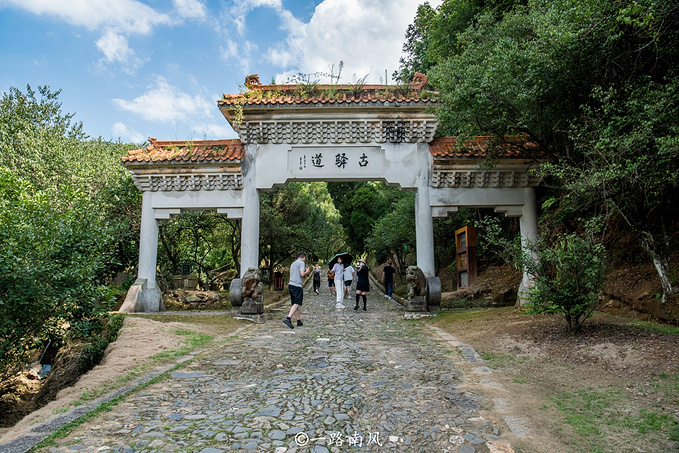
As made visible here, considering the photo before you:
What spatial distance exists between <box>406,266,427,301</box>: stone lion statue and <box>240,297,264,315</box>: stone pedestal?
4.02 metres

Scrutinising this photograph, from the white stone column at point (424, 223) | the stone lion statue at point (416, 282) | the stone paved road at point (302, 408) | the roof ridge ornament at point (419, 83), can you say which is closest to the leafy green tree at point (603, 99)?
the white stone column at point (424, 223)

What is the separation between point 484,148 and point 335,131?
414cm

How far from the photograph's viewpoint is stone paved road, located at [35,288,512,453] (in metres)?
3.61

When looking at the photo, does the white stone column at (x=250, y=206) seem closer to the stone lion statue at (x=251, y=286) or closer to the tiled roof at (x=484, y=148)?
the stone lion statue at (x=251, y=286)

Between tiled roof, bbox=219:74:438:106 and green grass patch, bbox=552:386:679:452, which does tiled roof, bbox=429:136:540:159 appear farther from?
green grass patch, bbox=552:386:679:452

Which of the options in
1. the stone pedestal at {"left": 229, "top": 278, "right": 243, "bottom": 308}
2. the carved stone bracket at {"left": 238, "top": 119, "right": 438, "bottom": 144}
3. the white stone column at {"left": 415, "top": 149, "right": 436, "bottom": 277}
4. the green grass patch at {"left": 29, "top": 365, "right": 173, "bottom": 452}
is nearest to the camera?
the green grass patch at {"left": 29, "top": 365, "right": 173, "bottom": 452}

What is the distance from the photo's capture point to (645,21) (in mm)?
5805

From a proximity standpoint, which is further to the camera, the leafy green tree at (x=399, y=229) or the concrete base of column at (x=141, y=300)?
the leafy green tree at (x=399, y=229)

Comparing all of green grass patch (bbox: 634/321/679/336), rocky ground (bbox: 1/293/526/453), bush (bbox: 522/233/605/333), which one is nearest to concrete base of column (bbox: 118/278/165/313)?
rocky ground (bbox: 1/293/526/453)

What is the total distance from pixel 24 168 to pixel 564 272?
1645 centimetres

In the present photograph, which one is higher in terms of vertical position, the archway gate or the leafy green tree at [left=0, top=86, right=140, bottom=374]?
the archway gate

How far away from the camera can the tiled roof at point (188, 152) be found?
1209 cm

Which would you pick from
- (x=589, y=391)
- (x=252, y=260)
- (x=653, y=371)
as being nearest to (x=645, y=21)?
(x=653, y=371)

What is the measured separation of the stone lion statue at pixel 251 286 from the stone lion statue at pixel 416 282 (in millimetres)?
4043
